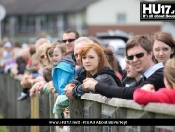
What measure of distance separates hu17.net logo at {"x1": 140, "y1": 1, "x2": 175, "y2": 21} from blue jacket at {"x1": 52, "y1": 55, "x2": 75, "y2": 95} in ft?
6.71

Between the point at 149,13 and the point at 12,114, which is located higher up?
the point at 149,13

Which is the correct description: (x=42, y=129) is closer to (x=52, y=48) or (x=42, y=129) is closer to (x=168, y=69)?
(x=52, y=48)

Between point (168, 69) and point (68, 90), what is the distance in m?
2.55

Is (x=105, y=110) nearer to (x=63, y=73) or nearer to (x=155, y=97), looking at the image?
(x=155, y=97)

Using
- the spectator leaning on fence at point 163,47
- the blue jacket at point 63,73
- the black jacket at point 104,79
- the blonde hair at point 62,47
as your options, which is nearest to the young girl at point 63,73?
the blue jacket at point 63,73

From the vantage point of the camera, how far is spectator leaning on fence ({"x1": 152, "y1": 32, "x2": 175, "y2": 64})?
766 centimetres

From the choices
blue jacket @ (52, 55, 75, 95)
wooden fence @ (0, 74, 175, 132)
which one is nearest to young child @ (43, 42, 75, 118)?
blue jacket @ (52, 55, 75, 95)

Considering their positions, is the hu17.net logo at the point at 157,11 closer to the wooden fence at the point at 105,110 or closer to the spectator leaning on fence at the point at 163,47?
the spectator leaning on fence at the point at 163,47

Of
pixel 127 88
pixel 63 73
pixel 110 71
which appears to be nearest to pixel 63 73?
pixel 63 73

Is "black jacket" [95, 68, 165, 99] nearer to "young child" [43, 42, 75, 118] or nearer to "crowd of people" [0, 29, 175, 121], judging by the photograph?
"crowd of people" [0, 29, 175, 121]

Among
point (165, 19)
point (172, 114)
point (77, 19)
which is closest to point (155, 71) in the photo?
point (165, 19)

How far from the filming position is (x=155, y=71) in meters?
6.92

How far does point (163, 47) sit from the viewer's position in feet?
25.3

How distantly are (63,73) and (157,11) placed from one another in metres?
2.33
